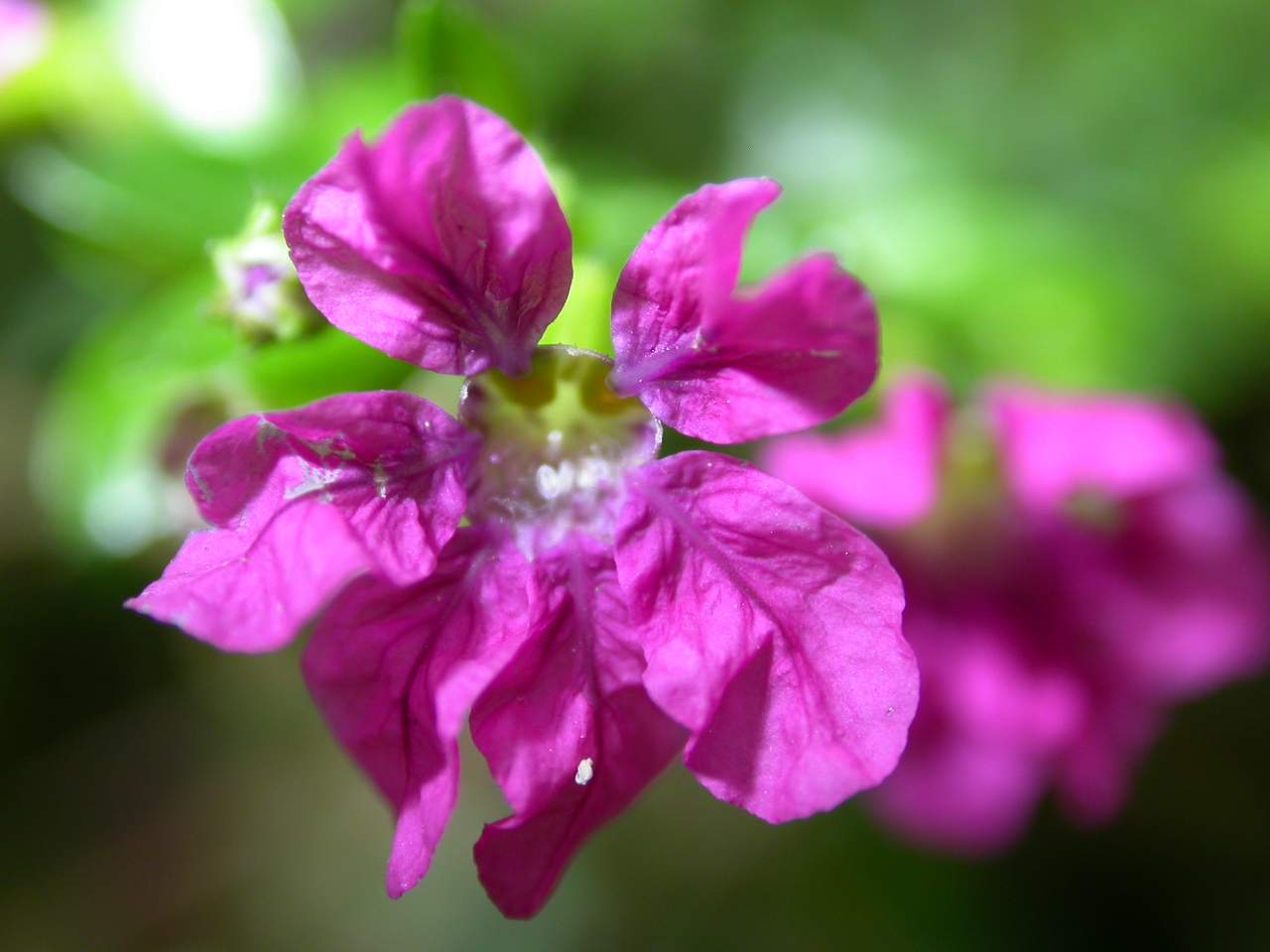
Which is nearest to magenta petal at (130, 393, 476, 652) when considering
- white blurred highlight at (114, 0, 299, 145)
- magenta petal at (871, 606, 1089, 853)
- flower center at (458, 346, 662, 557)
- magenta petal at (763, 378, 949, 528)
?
flower center at (458, 346, 662, 557)

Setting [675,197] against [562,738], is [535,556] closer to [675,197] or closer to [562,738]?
[562,738]

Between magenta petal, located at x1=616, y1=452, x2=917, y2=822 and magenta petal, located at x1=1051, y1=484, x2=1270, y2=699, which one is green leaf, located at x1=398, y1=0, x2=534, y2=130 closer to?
magenta petal, located at x1=616, y1=452, x2=917, y2=822

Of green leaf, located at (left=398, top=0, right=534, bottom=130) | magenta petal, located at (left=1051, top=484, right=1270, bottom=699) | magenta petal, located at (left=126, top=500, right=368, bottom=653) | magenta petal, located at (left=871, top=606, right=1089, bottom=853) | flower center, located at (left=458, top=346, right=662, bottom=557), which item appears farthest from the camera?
magenta petal, located at (left=1051, top=484, right=1270, bottom=699)

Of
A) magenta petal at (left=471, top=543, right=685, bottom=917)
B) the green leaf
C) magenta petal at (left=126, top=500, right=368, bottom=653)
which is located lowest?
magenta petal at (left=471, top=543, right=685, bottom=917)

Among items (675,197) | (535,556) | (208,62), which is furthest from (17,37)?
(535,556)

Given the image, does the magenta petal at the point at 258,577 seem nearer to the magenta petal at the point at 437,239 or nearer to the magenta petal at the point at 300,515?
the magenta petal at the point at 300,515

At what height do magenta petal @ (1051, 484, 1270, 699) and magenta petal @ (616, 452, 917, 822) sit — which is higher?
magenta petal @ (616, 452, 917, 822)

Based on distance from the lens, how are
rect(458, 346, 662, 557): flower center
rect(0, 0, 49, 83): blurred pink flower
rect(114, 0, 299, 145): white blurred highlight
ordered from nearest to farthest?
rect(458, 346, 662, 557): flower center < rect(0, 0, 49, 83): blurred pink flower < rect(114, 0, 299, 145): white blurred highlight

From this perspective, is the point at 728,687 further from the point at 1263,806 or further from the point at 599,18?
the point at 599,18
